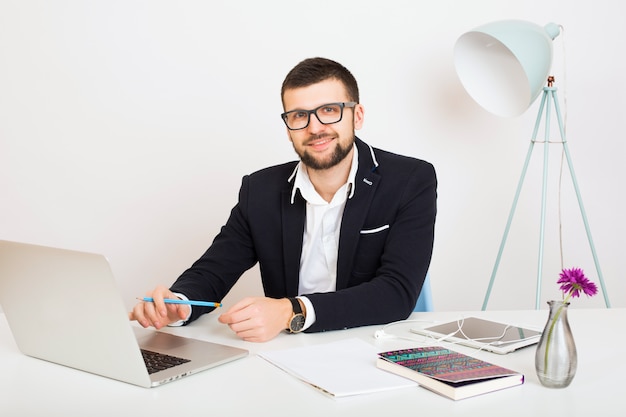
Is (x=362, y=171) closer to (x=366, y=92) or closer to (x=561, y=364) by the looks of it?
(x=561, y=364)

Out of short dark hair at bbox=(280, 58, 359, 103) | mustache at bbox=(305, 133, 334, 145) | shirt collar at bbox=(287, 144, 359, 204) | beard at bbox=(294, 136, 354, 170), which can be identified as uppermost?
short dark hair at bbox=(280, 58, 359, 103)

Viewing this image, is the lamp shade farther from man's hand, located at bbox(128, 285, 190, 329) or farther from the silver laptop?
the silver laptop

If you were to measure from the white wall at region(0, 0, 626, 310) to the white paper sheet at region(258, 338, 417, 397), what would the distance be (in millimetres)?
2168

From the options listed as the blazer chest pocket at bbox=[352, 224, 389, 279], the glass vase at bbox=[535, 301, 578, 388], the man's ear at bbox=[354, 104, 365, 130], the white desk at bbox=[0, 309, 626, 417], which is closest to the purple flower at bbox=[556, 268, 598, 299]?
the glass vase at bbox=[535, 301, 578, 388]

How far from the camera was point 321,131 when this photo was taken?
2070 millimetres

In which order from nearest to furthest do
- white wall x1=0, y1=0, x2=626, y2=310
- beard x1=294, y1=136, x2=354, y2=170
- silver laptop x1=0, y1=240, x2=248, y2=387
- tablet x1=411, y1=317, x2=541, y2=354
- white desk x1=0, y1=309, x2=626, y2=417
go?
white desk x1=0, y1=309, x2=626, y2=417 → silver laptop x1=0, y1=240, x2=248, y2=387 → tablet x1=411, y1=317, x2=541, y2=354 → beard x1=294, y1=136, x2=354, y2=170 → white wall x1=0, y1=0, x2=626, y2=310

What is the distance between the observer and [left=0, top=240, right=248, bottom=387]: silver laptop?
1171 mm

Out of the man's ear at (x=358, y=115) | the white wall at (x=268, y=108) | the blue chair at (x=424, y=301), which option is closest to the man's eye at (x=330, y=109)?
the man's ear at (x=358, y=115)

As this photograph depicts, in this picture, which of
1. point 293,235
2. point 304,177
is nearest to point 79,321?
point 293,235

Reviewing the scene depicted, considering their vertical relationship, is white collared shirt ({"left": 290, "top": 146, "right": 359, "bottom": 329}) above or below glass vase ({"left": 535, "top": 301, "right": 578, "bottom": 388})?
above

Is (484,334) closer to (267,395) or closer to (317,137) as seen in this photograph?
(267,395)

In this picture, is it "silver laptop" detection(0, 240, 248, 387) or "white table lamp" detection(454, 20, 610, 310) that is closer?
"silver laptop" detection(0, 240, 248, 387)

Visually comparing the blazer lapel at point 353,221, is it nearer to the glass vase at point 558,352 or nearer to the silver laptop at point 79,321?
the silver laptop at point 79,321

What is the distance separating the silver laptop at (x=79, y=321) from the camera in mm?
1171
